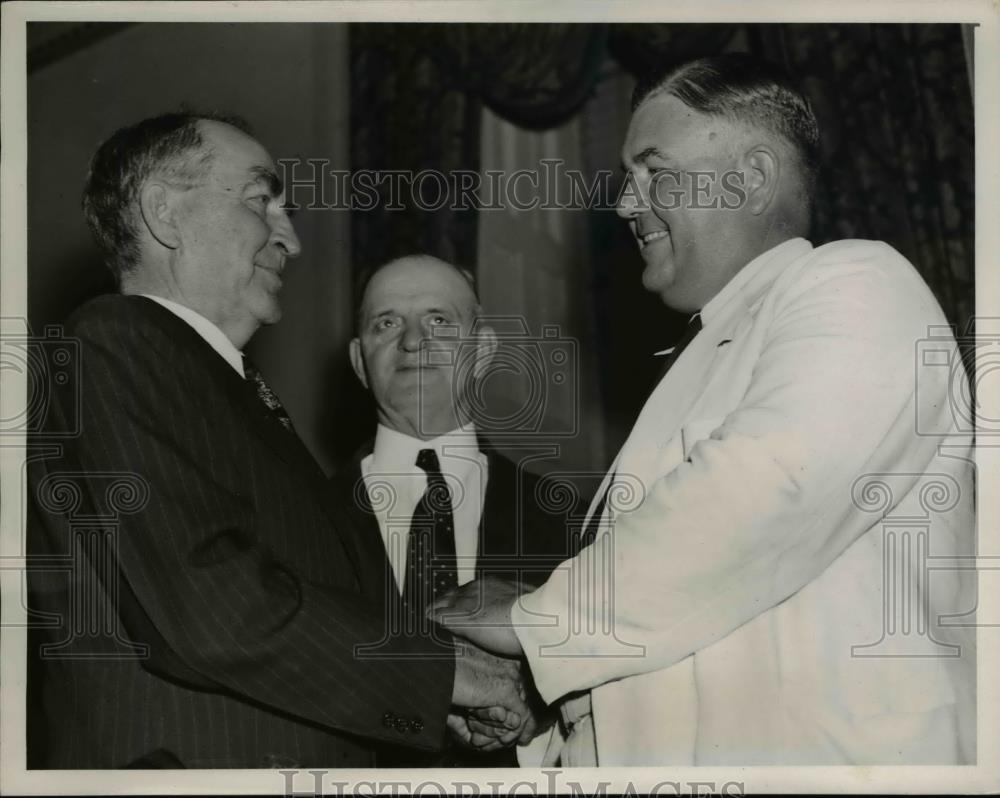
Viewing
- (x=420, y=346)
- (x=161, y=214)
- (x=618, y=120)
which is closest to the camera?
(x=161, y=214)

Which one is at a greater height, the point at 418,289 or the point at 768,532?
the point at 418,289

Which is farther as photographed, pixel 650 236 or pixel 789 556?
pixel 650 236

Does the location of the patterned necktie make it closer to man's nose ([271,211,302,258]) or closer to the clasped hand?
man's nose ([271,211,302,258])

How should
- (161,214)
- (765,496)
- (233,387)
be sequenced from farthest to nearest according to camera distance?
(161,214) → (233,387) → (765,496)

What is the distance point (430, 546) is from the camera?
2580mm

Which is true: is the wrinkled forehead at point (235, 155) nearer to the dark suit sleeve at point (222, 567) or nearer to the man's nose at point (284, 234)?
the man's nose at point (284, 234)

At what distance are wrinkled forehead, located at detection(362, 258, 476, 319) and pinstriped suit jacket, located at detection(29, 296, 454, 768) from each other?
434 mm

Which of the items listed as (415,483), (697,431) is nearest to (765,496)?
(697,431)

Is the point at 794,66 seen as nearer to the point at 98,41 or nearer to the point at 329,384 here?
the point at 329,384

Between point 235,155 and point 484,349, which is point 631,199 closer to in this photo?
point 484,349

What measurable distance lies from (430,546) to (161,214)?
3.00ft

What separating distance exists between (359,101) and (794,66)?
58.4 inches

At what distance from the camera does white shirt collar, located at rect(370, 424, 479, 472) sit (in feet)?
8.67

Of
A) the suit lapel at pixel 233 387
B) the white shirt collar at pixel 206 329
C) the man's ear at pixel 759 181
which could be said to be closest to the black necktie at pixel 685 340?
the man's ear at pixel 759 181
